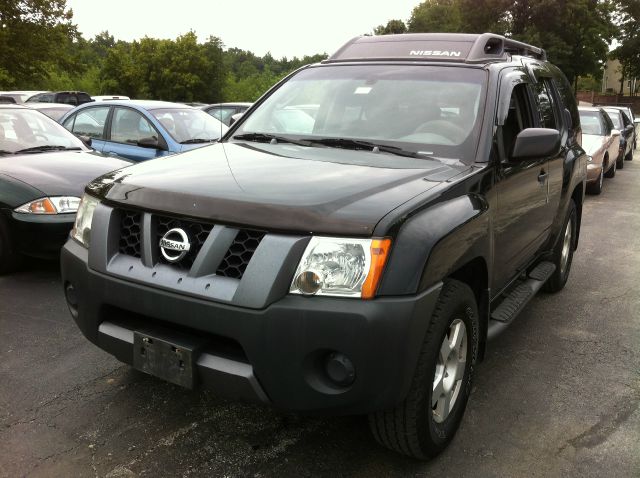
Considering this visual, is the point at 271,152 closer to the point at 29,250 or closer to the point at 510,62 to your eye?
the point at 510,62

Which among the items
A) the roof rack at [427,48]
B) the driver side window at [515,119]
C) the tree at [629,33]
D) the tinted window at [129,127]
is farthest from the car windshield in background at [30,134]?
the tree at [629,33]

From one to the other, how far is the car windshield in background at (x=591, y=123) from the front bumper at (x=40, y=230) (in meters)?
10.1

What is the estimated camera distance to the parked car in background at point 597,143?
10.8 metres

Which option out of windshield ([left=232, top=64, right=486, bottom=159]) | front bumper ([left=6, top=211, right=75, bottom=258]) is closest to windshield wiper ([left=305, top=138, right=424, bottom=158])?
windshield ([left=232, top=64, right=486, bottom=159])

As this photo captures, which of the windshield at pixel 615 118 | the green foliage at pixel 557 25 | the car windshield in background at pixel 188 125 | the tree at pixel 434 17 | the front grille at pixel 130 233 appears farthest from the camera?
the tree at pixel 434 17

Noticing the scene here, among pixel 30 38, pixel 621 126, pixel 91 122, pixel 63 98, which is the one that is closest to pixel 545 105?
pixel 91 122

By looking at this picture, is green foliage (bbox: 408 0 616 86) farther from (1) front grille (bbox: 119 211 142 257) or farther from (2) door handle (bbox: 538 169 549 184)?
(1) front grille (bbox: 119 211 142 257)

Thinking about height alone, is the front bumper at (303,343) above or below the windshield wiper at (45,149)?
below

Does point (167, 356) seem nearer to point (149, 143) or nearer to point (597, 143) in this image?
point (149, 143)

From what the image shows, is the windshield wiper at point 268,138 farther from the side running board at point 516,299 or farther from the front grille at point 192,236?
the side running board at point 516,299

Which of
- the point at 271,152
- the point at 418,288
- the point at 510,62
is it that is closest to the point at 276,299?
the point at 418,288

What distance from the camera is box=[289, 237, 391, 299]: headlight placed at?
2.23 metres

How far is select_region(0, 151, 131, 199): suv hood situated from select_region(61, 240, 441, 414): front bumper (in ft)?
9.94

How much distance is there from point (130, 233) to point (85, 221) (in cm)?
41
